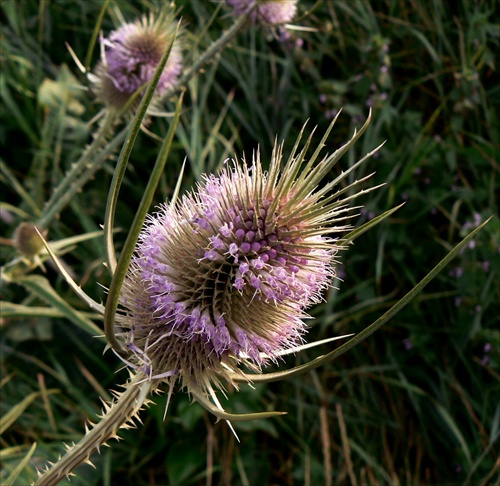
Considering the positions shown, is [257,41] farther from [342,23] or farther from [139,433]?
[139,433]

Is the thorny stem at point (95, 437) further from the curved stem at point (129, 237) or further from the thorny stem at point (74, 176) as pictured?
the thorny stem at point (74, 176)

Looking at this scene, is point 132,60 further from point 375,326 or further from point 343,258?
point 375,326

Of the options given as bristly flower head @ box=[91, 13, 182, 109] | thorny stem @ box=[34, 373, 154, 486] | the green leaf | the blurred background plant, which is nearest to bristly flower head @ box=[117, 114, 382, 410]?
thorny stem @ box=[34, 373, 154, 486]

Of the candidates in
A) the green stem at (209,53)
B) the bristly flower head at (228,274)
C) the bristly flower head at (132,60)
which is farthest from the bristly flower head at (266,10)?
the bristly flower head at (228,274)

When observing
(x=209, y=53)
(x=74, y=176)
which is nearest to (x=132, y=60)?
(x=209, y=53)

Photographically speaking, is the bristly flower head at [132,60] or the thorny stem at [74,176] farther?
the bristly flower head at [132,60]

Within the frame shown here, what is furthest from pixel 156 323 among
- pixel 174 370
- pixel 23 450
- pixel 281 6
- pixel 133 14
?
pixel 133 14
